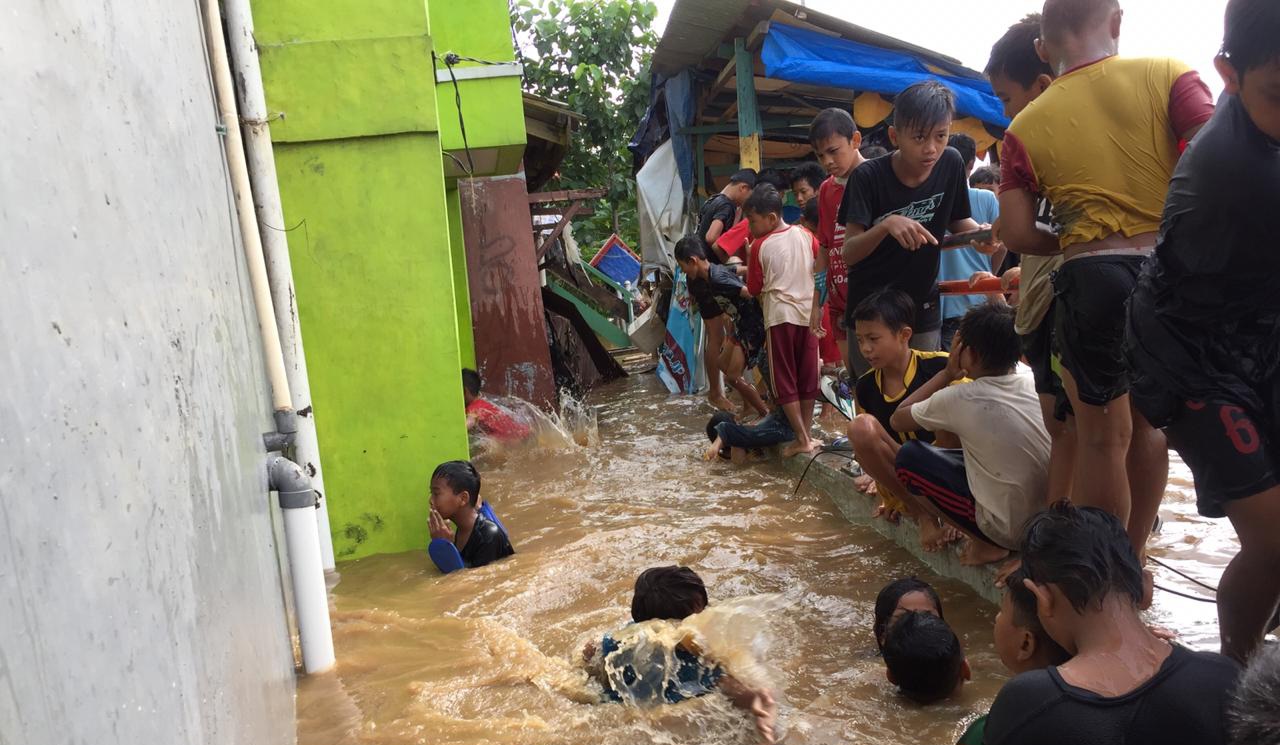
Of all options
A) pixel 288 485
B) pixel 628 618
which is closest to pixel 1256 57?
pixel 628 618

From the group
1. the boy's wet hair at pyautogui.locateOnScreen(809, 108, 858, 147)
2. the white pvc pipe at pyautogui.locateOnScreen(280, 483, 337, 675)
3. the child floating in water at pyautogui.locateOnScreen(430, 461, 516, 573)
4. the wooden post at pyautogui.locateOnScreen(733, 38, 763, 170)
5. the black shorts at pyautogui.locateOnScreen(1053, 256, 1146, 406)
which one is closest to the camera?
the black shorts at pyautogui.locateOnScreen(1053, 256, 1146, 406)

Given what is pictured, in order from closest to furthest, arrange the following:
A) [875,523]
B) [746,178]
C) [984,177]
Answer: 1. [875,523]
2. [984,177]
3. [746,178]

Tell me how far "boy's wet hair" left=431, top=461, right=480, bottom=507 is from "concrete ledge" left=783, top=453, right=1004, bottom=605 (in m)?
2.04

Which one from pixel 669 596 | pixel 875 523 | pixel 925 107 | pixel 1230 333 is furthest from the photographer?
pixel 875 523

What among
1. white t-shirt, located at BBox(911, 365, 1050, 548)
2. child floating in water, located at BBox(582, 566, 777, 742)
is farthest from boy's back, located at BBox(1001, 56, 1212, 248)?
child floating in water, located at BBox(582, 566, 777, 742)

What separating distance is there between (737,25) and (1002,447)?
6.79 meters

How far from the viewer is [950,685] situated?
9.91 ft

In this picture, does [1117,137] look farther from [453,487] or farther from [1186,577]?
[453,487]

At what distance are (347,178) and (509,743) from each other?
10.7ft

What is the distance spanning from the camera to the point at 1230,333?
2.32 meters

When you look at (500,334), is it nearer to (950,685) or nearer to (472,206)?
(472,206)

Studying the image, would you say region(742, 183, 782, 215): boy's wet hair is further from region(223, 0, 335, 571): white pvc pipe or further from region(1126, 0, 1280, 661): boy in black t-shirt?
region(1126, 0, 1280, 661): boy in black t-shirt

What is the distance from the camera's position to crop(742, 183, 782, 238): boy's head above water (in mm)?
6734

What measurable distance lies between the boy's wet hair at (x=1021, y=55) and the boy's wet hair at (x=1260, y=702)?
97.2 inches
